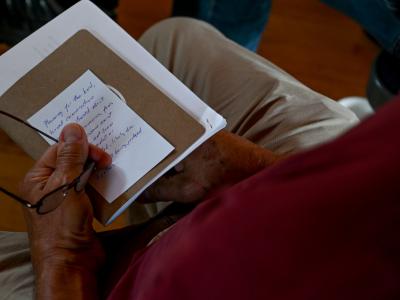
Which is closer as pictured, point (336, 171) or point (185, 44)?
point (336, 171)

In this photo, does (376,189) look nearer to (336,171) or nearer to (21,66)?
(336,171)

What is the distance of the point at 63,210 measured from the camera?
0.60 metres

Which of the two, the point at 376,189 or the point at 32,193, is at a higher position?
the point at 376,189

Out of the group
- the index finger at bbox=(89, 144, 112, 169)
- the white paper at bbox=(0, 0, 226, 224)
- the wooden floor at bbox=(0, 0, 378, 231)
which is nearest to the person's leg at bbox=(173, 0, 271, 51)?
the wooden floor at bbox=(0, 0, 378, 231)

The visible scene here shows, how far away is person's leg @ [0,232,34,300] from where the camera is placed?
624 millimetres

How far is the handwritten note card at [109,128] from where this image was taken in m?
0.63

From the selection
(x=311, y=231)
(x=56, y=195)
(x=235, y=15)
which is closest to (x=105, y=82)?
(x=56, y=195)

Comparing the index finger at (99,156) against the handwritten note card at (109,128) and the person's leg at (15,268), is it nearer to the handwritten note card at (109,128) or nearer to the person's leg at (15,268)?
the handwritten note card at (109,128)

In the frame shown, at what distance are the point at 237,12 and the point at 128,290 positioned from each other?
0.82m

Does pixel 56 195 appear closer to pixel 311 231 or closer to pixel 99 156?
pixel 99 156

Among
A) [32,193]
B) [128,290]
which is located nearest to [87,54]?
[32,193]

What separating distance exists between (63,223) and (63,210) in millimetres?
16

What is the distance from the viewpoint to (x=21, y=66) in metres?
0.67

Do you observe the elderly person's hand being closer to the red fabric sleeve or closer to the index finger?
the index finger
